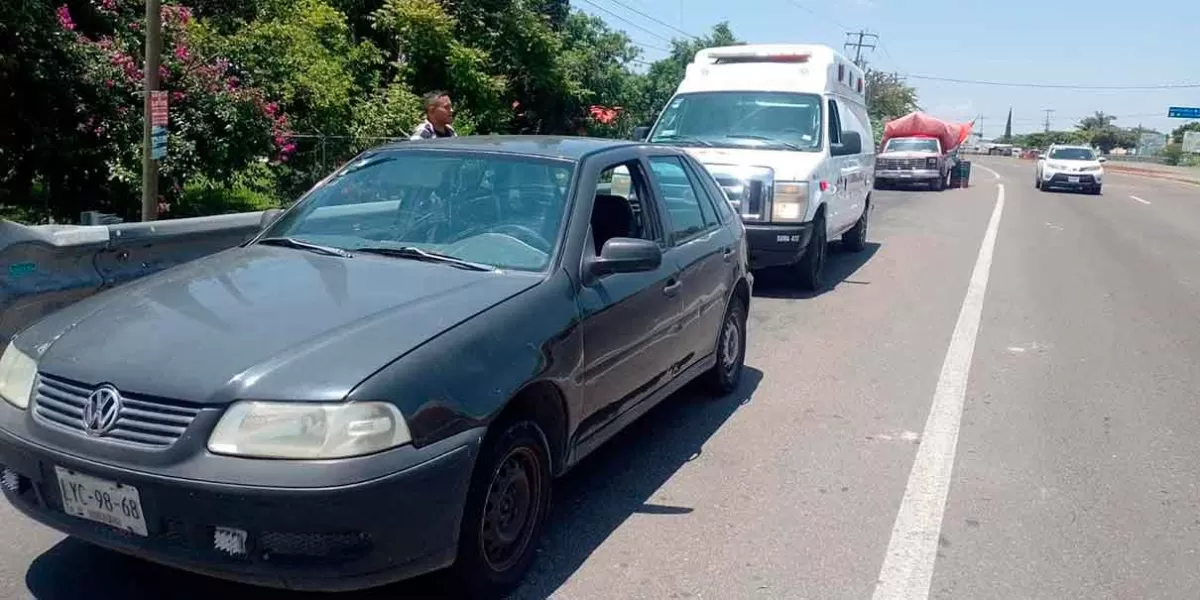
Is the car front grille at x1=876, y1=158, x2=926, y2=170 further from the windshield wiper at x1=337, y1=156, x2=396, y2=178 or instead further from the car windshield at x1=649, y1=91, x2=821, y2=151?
the windshield wiper at x1=337, y1=156, x2=396, y2=178

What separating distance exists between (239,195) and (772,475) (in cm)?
1082

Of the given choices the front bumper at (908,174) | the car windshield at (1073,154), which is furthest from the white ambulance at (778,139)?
the car windshield at (1073,154)

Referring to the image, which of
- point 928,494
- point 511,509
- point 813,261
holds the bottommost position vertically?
point 928,494

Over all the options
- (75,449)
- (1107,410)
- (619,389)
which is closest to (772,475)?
(619,389)

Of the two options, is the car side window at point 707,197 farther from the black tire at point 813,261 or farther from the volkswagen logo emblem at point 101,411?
the black tire at point 813,261

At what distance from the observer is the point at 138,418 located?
3.20 metres

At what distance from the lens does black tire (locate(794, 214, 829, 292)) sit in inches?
420

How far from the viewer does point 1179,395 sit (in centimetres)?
718

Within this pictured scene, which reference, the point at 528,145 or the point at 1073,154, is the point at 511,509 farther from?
the point at 1073,154

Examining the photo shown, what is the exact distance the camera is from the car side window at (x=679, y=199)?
18.4 feet

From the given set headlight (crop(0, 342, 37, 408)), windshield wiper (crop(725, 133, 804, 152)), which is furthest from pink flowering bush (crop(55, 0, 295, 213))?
headlight (crop(0, 342, 37, 408))

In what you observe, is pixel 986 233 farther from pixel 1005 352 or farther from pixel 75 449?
pixel 75 449

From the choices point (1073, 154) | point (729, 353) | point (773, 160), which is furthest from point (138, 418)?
point (1073, 154)

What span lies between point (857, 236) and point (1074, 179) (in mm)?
21169
